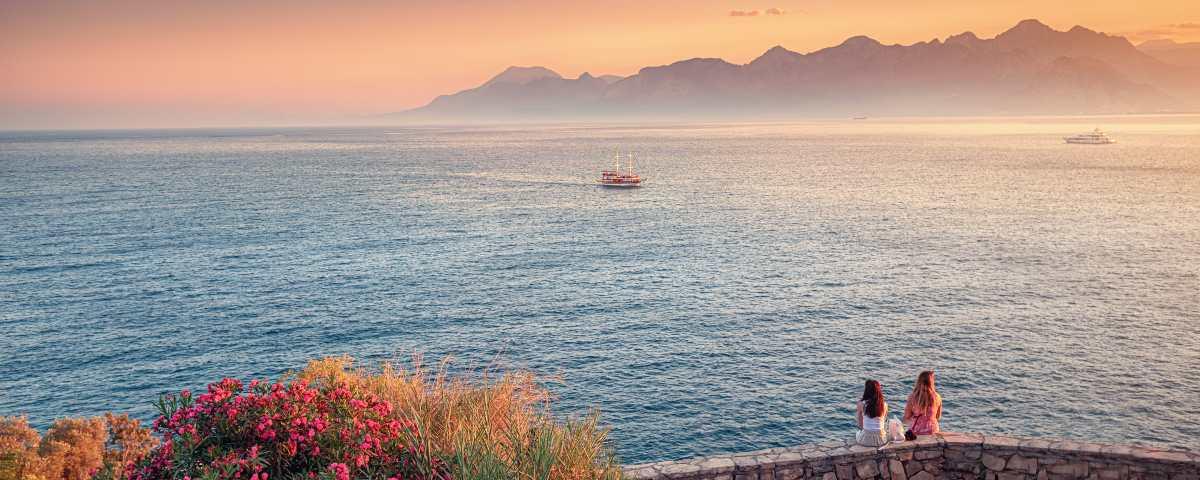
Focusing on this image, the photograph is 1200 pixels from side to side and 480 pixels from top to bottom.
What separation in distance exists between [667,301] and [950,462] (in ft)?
112

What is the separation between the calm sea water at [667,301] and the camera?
32281 mm

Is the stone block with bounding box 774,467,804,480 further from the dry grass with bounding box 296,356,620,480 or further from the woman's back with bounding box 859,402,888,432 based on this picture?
the dry grass with bounding box 296,356,620,480

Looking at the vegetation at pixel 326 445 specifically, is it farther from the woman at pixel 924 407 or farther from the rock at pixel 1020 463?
the rock at pixel 1020 463

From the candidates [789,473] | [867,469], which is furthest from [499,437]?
[867,469]

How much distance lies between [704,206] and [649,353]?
53422 mm

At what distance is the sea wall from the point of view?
39.4 feet

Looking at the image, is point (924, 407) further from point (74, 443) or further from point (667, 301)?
point (667, 301)

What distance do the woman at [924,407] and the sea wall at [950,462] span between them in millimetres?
271

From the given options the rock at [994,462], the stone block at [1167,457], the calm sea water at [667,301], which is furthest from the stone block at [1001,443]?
the calm sea water at [667,301]

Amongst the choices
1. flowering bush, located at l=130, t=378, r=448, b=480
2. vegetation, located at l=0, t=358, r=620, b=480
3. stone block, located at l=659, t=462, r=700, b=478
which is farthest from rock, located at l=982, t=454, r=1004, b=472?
flowering bush, located at l=130, t=378, r=448, b=480

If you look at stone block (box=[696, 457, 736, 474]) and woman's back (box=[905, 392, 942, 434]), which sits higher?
woman's back (box=[905, 392, 942, 434])

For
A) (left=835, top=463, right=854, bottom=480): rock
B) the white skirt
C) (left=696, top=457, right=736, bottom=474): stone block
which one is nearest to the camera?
(left=696, top=457, right=736, bottom=474): stone block

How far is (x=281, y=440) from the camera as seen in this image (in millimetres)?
9000

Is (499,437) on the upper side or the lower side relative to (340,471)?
lower
